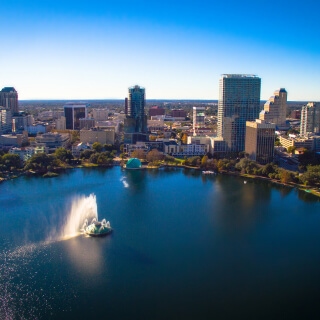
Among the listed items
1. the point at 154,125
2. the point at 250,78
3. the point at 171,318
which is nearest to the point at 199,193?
the point at 171,318

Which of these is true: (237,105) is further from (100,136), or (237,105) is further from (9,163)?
(9,163)

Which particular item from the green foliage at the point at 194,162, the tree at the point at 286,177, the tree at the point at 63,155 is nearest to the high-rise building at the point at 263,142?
the green foliage at the point at 194,162

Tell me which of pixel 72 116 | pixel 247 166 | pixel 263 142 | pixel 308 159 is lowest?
pixel 247 166

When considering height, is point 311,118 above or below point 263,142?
above

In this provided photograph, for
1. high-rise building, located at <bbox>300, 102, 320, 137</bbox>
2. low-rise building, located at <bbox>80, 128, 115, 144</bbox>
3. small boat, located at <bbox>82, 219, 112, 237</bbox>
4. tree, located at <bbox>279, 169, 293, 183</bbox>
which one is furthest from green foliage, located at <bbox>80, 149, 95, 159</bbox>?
high-rise building, located at <bbox>300, 102, 320, 137</bbox>

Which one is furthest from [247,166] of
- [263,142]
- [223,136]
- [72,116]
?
[72,116]

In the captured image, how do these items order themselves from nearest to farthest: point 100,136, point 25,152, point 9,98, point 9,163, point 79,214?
point 79,214 < point 9,163 < point 25,152 < point 100,136 < point 9,98
